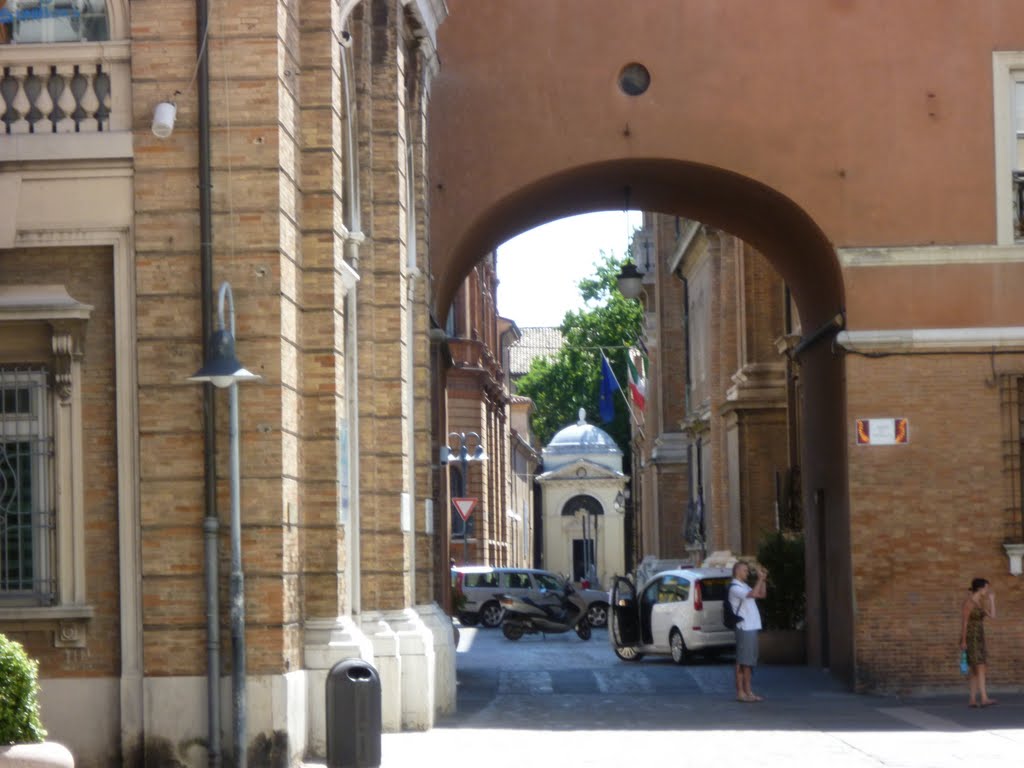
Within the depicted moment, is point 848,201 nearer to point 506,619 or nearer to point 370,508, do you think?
point 370,508

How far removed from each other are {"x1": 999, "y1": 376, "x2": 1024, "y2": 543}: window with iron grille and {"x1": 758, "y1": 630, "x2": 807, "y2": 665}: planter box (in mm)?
6657

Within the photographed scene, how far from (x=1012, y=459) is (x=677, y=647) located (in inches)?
363

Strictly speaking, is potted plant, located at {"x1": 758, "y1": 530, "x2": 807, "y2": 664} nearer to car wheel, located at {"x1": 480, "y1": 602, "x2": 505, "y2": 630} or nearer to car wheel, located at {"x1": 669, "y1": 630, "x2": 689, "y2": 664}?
car wheel, located at {"x1": 669, "y1": 630, "x2": 689, "y2": 664}

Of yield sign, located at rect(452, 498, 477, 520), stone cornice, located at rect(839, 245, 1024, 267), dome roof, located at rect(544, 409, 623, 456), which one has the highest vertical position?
dome roof, located at rect(544, 409, 623, 456)

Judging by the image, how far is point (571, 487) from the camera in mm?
107500

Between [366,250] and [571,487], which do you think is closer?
[366,250]

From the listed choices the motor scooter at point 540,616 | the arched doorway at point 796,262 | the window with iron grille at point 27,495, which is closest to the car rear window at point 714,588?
the arched doorway at point 796,262

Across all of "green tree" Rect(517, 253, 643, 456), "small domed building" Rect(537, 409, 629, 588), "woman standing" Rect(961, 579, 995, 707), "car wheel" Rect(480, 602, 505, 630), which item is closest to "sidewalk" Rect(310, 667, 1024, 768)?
"woman standing" Rect(961, 579, 995, 707)

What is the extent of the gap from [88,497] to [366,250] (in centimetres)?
541

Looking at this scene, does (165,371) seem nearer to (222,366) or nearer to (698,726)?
(222,366)

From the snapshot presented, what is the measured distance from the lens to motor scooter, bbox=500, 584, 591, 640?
39344 mm

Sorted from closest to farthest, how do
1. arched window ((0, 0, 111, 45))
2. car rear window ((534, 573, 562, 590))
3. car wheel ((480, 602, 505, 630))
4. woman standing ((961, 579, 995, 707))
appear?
arched window ((0, 0, 111, 45)), woman standing ((961, 579, 995, 707)), car rear window ((534, 573, 562, 590)), car wheel ((480, 602, 505, 630))

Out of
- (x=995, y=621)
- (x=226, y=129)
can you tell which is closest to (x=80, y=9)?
(x=226, y=129)

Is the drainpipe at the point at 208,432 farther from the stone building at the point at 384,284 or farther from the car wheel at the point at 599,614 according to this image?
the car wheel at the point at 599,614
